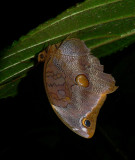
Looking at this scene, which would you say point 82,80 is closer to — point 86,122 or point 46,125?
point 86,122

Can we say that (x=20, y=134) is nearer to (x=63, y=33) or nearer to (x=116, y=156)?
(x=116, y=156)

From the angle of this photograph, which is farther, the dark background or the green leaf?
the dark background

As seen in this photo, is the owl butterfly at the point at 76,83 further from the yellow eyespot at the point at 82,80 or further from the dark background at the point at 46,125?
the dark background at the point at 46,125

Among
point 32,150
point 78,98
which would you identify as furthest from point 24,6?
point 32,150

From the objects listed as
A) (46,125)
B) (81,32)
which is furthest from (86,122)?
(46,125)

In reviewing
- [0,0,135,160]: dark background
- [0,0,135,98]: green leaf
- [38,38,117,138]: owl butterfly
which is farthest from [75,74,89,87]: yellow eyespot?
[0,0,135,160]: dark background

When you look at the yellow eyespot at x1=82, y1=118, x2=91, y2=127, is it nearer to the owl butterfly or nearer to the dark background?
the owl butterfly
